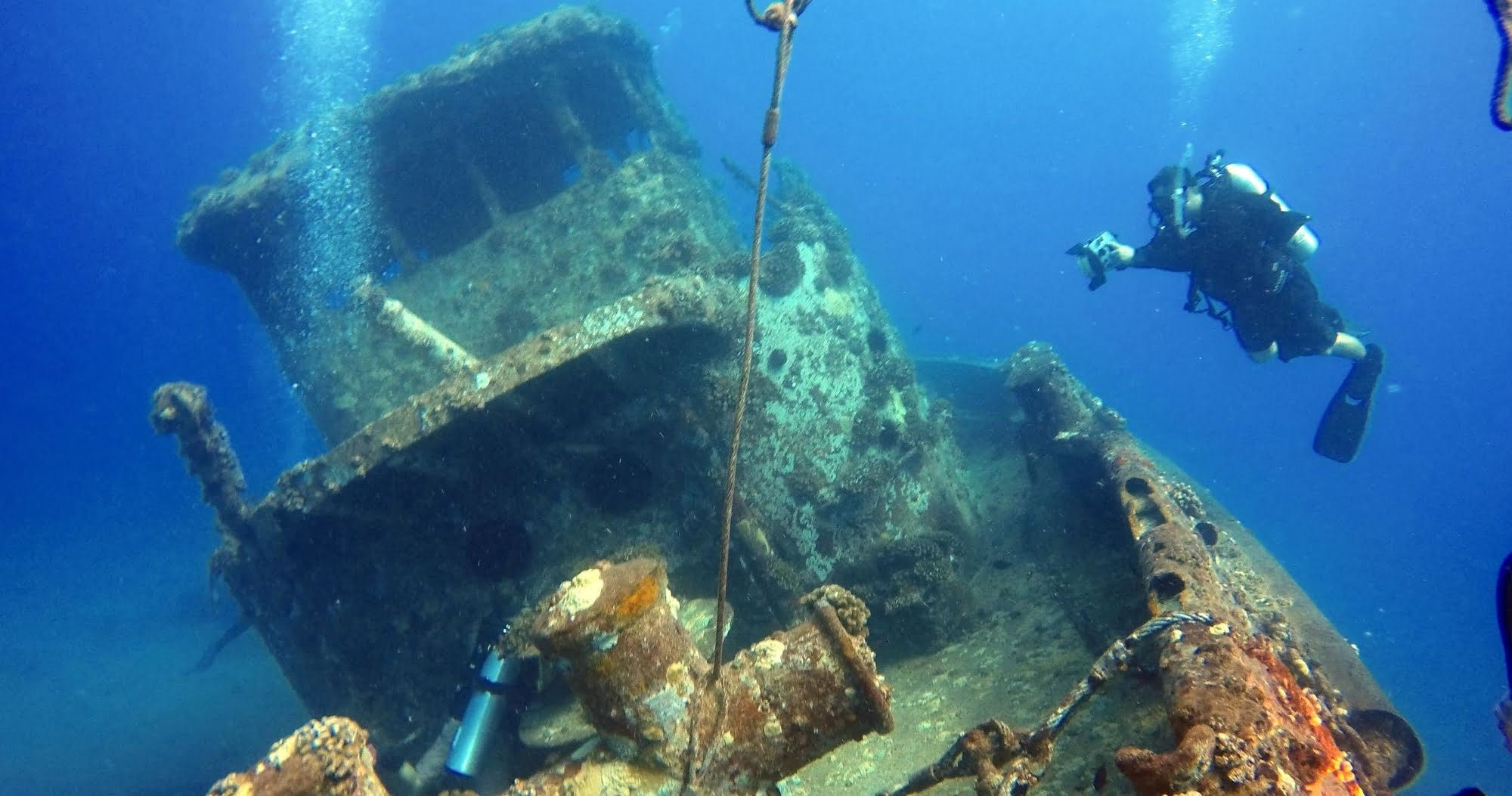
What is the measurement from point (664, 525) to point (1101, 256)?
5415 millimetres

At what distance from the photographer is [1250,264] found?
22.7 feet

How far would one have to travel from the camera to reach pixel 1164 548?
3566 millimetres

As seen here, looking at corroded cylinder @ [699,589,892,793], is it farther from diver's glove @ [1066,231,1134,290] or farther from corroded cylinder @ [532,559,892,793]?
diver's glove @ [1066,231,1134,290]

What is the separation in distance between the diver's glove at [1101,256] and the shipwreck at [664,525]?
95 cm

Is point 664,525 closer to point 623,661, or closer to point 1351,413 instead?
point 623,661

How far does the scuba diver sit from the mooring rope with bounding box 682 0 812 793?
19.2 ft

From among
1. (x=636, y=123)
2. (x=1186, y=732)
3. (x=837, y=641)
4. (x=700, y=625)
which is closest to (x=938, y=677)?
(x=700, y=625)

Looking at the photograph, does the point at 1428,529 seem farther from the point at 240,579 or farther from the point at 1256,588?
the point at 240,579

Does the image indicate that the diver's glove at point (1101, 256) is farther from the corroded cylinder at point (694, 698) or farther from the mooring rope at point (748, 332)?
the corroded cylinder at point (694, 698)

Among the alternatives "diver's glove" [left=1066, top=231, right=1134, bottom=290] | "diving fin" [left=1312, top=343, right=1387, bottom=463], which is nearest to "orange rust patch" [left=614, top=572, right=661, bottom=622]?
"diver's glove" [left=1066, top=231, right=1134, bottom=290]

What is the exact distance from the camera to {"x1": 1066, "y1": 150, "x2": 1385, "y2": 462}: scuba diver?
683 cm

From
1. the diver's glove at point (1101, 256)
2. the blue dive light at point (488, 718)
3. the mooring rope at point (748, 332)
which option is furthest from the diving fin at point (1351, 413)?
the blue dive light at point (488, 718)

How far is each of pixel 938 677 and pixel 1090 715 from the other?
1.82 m

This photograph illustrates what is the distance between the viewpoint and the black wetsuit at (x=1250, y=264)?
6.81 metres
